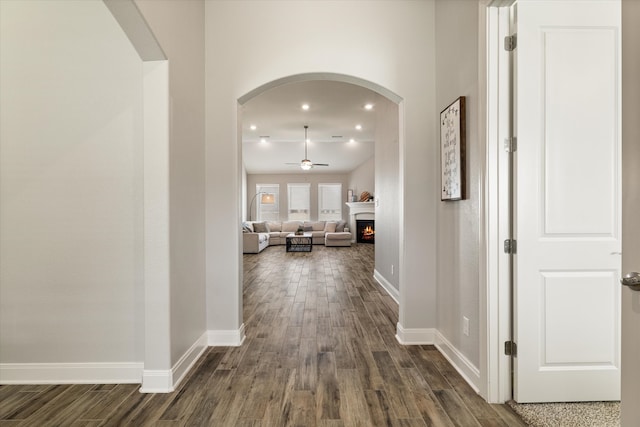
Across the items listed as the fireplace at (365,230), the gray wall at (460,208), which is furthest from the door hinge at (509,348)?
the fireplace at (365,230)

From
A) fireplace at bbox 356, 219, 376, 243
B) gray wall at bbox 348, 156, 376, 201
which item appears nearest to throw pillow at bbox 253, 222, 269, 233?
fireplace at bbox 356, 219, 376, 243

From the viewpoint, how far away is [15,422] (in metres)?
1.81

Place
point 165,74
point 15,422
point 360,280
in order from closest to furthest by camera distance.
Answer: point 15,422 → point 165,74 → point 360,280

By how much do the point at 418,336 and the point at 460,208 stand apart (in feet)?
3.97

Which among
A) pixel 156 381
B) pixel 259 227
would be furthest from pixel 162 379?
A: pixel 259 227

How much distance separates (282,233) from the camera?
11.2 meters

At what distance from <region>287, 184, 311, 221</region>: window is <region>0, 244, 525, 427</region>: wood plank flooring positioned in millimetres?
9905

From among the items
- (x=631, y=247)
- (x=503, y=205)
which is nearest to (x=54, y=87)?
(x=503, y=205)

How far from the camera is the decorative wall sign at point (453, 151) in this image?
2307 millimetres

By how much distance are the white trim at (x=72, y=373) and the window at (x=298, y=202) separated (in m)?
11.0

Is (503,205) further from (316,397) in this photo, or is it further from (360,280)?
(360,280)

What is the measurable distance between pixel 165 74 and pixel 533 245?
2.51 m

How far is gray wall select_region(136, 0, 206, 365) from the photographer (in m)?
2.20

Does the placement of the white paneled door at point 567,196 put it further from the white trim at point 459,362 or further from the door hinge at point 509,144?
the white trim at point 459,362
